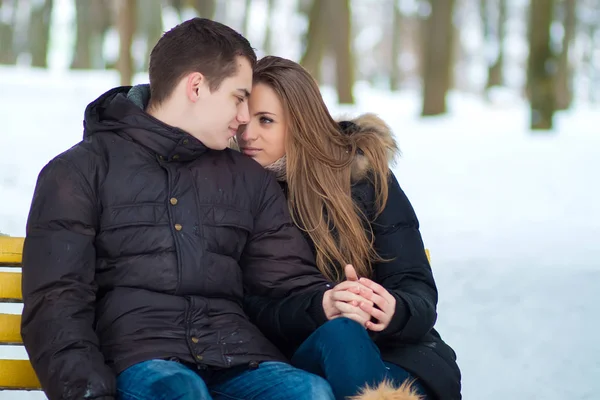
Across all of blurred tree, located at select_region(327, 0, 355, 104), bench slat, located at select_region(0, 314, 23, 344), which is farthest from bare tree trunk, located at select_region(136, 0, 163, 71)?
bench slat, located at select_region(0, 314, 23, 344)

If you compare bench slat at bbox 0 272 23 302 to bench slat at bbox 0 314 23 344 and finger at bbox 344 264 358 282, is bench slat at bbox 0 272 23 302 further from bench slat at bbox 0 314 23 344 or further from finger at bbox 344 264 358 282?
finger at bbox 344 264 358 282

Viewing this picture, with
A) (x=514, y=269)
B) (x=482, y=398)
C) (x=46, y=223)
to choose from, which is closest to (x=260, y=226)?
(x=46, y=223)

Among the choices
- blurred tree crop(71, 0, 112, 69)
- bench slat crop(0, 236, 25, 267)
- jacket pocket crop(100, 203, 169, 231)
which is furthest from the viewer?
blurred tree crop(71, 0, 112, 69)

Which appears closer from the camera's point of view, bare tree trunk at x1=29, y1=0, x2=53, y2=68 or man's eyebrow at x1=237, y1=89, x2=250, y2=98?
man's eyebrow at x1=237, y1=89, x2=250, y2=98

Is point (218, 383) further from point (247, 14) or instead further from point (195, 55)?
point (247, 14)

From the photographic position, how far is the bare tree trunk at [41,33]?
27.7m

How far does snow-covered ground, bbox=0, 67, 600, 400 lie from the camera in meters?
5.88

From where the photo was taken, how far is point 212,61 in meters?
3.49

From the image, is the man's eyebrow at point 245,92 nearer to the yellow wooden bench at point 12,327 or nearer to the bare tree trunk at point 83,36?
the yellow wooden bench at point 12,327

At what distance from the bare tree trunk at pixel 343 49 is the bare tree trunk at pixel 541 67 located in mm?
3734

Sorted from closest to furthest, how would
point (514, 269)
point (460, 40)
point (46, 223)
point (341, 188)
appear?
1. point (46, 223)
2. point (341, 188)
3. point (514, 269)
4. point (460, 40)

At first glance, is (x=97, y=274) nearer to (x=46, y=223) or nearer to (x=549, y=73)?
(x=46, y=223)

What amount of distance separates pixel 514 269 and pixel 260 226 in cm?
425

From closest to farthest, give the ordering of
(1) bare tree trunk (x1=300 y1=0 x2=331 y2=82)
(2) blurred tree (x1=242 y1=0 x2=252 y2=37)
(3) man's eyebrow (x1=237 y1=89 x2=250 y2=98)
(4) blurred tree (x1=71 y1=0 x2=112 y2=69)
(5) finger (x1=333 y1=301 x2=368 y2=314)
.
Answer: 1. (5) finger (x1=333 y1=301 x2=368 y2=314)
2. (3) man's eyebrow (x1=237 y1=89 x2=250 y2=98)
3. (1) bare tree trunk (x1=300 y1=0 x2=331 y2=82)
4. (4) blurred tree (x1=71 y1=0 x2=112 y2=69)
5. (2) blurred tree (x1=242 y1=0 x2=252 y2=37)
